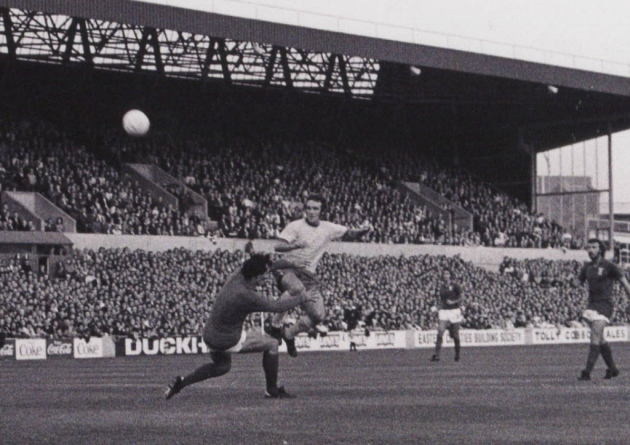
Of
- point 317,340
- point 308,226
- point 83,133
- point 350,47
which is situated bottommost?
point 317,340

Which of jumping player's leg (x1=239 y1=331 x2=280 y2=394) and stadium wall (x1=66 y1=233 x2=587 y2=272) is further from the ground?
stadium wall (x1=66 y1=233 x2=587 y2=272)

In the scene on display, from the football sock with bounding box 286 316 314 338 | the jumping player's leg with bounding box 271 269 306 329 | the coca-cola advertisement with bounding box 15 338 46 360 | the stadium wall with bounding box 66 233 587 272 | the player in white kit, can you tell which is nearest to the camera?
the player in white kit

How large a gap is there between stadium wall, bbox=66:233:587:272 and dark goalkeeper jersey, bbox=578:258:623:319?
28.9 metres

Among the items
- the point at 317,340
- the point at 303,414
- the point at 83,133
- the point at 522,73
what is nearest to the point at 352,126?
the point at 522,73

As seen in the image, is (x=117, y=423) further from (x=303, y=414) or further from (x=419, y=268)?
(x=419, y=268)

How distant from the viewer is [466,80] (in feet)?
200

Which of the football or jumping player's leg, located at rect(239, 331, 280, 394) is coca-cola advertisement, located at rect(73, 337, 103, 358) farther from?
jumping player's leg, located at rect(239, 331, 280, 394)

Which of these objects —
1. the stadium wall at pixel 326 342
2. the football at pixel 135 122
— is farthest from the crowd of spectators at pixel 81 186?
the stadium wall at pixel 326 342

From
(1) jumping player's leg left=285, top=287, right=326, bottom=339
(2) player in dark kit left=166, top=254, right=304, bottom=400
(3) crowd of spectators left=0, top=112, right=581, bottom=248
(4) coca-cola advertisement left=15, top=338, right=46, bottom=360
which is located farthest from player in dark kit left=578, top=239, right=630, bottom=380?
(3) crowd of spectators left=0, top=112, right=581, bottom=248

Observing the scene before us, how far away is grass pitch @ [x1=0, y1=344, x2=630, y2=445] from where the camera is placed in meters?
10.9

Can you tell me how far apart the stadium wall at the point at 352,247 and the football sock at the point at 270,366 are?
31.1 m

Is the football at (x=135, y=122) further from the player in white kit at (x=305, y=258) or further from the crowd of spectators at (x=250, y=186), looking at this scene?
the player in white kit at (x=305, y=258)

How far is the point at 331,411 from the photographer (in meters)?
13.6

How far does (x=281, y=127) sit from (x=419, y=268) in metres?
13.7
